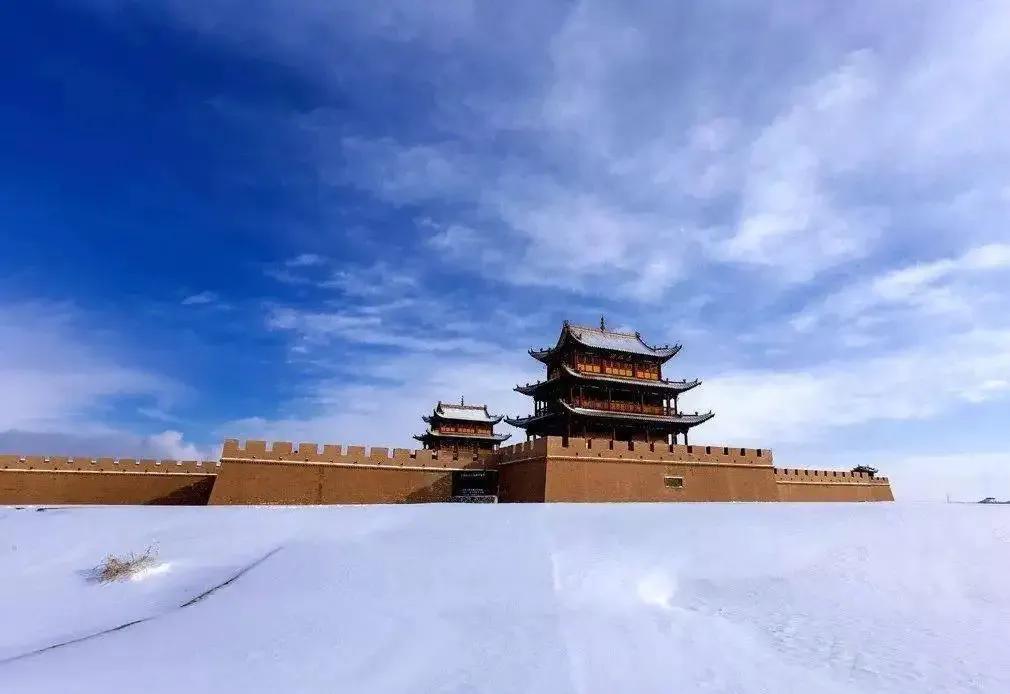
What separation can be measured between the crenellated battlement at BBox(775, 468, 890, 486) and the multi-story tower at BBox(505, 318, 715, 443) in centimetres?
490

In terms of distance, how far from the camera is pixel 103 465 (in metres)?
24.9

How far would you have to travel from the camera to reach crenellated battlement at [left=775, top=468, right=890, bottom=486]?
28038 millimetres

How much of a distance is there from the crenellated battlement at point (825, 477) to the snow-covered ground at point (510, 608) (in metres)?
14.8

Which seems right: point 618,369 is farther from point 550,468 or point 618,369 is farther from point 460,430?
point 460,430

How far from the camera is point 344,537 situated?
11.5 metres

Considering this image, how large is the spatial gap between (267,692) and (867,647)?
7165mm

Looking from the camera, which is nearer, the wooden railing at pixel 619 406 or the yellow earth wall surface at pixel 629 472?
the yellow earth wall surface at pixel 629 472

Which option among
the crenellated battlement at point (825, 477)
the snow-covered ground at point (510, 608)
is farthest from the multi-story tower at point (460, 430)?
the snow-covered ground at point (510, 608)

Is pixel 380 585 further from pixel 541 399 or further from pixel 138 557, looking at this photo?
pixel 541 399

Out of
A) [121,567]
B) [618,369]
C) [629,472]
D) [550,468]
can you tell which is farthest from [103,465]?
[618,369]

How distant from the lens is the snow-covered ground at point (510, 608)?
619 centimetres

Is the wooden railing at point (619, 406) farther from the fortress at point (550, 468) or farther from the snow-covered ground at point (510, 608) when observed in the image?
the snow-covered ground at point (510, 608)

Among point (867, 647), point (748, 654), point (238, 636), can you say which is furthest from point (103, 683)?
point (867, 647)

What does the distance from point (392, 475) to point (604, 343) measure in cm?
1247
